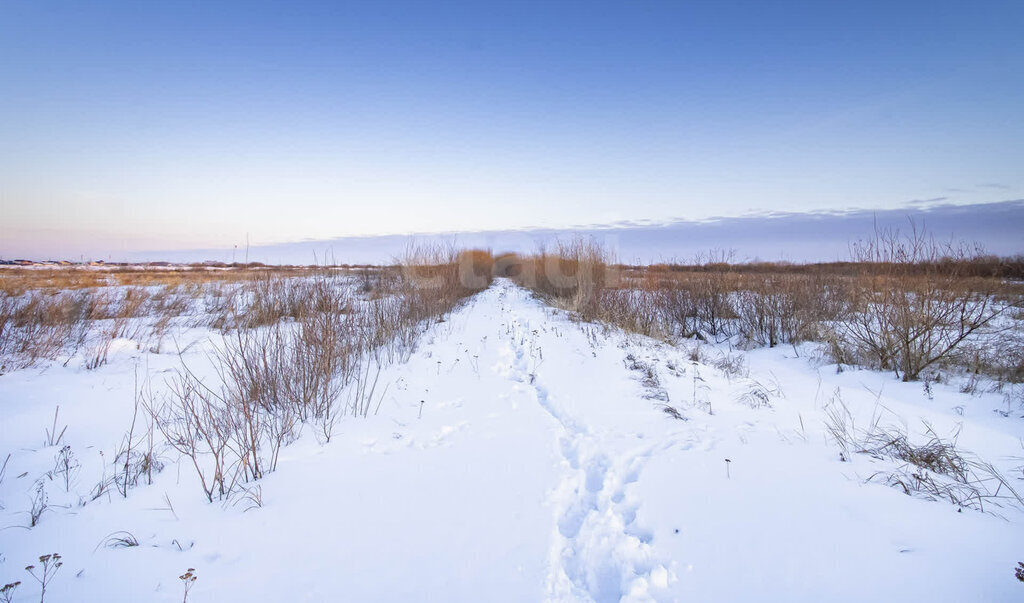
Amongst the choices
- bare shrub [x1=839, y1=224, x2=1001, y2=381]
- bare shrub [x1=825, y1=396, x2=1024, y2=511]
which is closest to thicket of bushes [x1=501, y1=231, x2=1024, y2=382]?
bare shrub [x1=839, y1=224, x2=1001, y2=381]

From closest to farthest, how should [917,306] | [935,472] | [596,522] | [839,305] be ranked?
[596,522] < [935,472] < [917,306] < [839,305]

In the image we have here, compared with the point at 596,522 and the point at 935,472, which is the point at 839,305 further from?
the point at 596,522

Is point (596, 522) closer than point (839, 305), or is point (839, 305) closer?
point (596, 522)

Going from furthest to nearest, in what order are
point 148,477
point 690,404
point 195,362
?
point 195,362, point 690,404, point 148,477

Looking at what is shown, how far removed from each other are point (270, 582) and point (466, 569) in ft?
2.87

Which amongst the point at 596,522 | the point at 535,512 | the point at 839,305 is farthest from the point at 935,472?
the point at 839,305

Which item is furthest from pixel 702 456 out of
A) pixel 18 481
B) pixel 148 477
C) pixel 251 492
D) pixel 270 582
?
pixel 18 481

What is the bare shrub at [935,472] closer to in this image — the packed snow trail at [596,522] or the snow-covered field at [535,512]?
the snow-covered field at [535,512]

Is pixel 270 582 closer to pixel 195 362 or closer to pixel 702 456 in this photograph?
pixel 702 456

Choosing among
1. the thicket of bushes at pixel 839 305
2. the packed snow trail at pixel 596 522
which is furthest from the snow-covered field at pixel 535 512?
the thicket of bushes at pixel 839 305

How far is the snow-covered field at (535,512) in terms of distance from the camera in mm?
1644

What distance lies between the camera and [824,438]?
321cm

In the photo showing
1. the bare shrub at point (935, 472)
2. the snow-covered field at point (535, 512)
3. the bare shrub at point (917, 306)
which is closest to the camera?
the snow-covered field at point (535, 512)

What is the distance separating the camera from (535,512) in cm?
225
